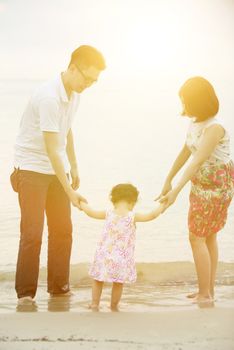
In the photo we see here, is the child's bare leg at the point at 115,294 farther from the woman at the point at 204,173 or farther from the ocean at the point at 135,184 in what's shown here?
the woman at the point at 204,173

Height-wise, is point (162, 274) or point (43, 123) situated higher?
point (43, 123)

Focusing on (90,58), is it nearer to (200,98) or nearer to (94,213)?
(200,98)

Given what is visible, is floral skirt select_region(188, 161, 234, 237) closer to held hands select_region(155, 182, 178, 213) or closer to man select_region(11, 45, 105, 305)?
held hands select_region(155, 182, 178, 213)

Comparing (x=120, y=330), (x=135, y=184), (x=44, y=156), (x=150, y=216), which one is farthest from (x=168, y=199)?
(x=135, y=184)

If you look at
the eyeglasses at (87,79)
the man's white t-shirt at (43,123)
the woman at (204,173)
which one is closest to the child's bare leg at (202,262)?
the woman at (204,173)

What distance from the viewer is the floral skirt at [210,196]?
304cm

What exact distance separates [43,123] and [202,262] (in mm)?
877

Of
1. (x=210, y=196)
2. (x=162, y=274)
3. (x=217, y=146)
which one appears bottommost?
(x=162, y=274)

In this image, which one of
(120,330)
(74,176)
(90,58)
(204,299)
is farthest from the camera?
(74,176)

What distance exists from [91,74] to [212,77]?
29.8ft

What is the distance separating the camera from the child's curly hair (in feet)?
9.73

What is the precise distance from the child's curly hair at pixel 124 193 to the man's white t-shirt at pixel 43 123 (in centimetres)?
29

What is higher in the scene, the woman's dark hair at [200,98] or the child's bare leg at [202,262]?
the woman's dark hair at [200,98]

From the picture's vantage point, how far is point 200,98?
2.97 metres
